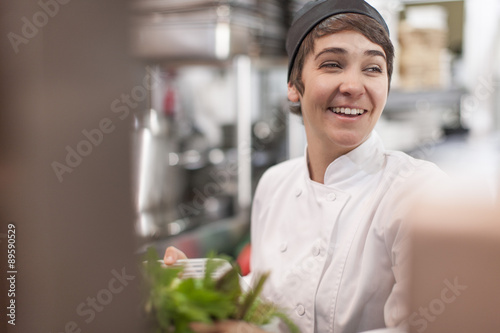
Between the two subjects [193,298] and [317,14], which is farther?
[317,14]

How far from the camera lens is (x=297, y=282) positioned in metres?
1.12

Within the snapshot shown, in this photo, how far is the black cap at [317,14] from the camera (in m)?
1.04

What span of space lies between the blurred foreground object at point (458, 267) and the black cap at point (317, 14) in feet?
1.76

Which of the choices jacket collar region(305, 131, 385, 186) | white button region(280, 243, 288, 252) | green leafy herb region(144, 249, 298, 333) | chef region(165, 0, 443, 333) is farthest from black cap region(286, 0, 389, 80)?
green leafy herb region(144, 249, 298, 333)

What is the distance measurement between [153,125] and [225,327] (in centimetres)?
212

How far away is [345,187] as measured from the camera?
1.12 meters

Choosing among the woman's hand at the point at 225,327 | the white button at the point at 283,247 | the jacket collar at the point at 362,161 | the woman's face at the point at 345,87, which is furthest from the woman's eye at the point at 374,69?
the woman's hand at the point at 225,327

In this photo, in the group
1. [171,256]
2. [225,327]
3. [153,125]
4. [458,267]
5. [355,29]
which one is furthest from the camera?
[153,125]

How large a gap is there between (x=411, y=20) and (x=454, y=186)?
1.87 meters

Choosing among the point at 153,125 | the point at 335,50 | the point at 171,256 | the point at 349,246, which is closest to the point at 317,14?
the point at 335,50

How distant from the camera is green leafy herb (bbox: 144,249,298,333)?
2.77 feet

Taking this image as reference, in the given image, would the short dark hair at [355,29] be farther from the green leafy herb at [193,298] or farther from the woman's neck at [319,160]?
the green leafy herb at [193,298]

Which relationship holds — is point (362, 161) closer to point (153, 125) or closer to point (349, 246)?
point (349, 246)

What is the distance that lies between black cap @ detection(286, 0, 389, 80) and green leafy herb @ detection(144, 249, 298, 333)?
1.72 feet
